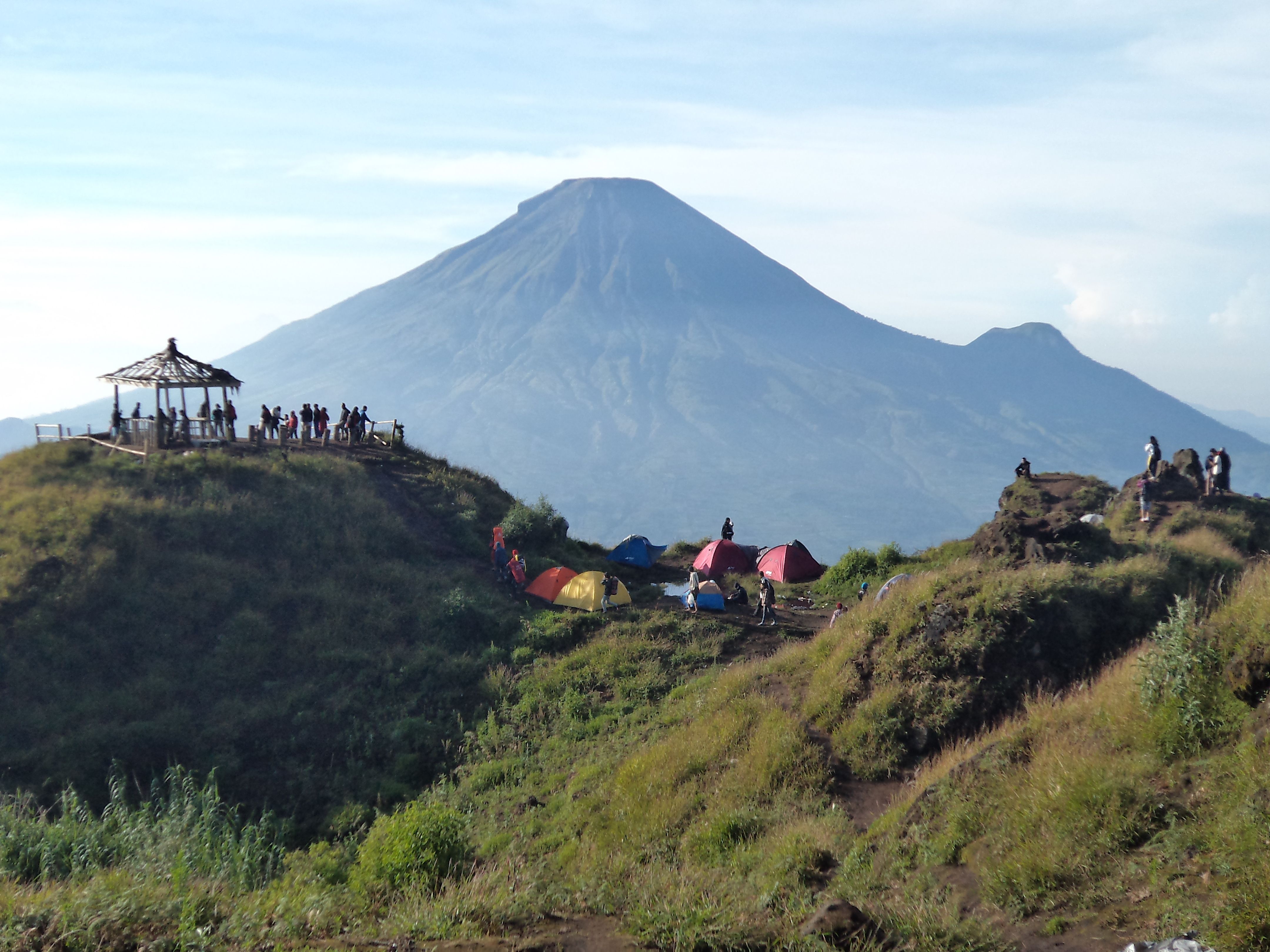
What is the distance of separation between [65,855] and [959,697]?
11.6m

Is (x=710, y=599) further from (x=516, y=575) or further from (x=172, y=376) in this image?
(x=172, y=376)

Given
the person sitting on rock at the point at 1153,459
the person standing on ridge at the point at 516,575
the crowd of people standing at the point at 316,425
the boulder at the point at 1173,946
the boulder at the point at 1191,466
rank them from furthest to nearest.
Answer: the crowd of people standing at the point at 316,425 < the boulder at the point at 1191,466 < the person sitting on rock at the point at 1153,459 < the person standing on ridge at the point at 516,575 < the boulder at the point at 1173,946

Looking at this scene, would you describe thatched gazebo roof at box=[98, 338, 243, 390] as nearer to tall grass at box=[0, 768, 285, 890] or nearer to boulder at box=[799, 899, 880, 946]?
tall grass at box=[0, 768, 285, 890]

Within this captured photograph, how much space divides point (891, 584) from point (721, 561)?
8.44 metres

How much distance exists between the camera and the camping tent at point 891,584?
714 inches

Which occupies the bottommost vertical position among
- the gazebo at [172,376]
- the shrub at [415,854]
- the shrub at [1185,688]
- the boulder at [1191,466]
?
the shrub at [415,854]

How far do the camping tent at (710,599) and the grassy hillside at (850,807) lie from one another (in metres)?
3.96

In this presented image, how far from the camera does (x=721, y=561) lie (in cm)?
2709

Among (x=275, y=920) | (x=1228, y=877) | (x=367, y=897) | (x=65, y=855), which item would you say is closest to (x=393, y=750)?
(x=65, y=855)

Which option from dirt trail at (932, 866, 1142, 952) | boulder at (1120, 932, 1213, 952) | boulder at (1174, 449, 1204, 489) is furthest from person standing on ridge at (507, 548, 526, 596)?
boulder at (1174, 449, 1204, 489)

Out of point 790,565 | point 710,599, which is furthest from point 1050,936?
point 790,565

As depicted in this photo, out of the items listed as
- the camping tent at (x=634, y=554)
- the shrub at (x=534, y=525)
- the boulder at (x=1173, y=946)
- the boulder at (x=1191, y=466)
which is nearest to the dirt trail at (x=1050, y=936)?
the boulder at (x=1173, y=946)

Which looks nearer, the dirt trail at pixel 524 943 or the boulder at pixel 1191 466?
the dirt trail at pixel 524 943

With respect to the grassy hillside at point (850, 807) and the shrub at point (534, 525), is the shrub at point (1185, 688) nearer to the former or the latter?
the grassy hillside at point (850, 807)
